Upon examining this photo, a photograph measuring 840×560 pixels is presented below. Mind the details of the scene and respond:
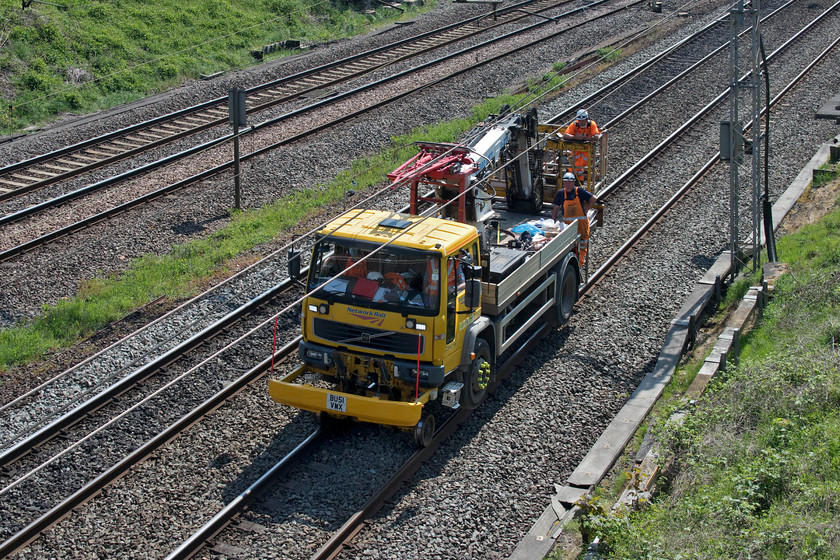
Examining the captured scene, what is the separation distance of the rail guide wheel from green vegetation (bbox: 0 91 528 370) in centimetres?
572

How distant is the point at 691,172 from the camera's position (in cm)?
1998

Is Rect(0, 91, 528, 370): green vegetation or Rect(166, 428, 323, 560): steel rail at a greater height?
Rect(0, 91, 528, 370): green vegetation

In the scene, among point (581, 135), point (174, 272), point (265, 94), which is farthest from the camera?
point (265, 94)

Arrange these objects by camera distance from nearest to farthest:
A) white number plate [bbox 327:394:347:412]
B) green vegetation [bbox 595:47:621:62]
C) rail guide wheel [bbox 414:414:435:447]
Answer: white number plate [bbox 327:394:347:412] → rail guide wheel [bbox 414:414:435:447] → green vegetation [bbox 595:47:621:62]

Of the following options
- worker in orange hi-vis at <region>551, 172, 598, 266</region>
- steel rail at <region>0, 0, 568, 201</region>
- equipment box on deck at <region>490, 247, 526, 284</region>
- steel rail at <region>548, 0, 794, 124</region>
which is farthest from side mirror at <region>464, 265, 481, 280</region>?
steel rail at <region>548, 0, 794, 124</region>

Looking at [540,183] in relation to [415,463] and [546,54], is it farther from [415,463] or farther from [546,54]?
[546,54]

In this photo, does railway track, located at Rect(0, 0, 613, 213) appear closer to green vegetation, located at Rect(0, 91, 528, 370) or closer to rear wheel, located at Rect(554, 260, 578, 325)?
green vegetation, located at Rect(0, 91, 528, 370)

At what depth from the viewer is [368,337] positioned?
34.2 feet

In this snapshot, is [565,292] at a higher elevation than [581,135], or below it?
below

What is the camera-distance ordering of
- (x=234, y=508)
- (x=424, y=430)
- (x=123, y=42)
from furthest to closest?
(x=123, y=42) → (x=424, y=430) → (x=234, y=508)

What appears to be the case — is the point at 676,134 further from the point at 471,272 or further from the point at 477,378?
the point at 471,272

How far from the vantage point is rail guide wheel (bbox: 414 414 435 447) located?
10617 mm

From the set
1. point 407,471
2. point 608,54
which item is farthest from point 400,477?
point 608,54

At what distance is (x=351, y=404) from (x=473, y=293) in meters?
1.93
